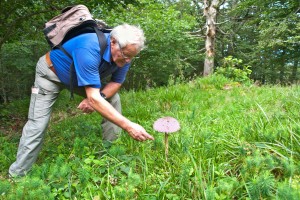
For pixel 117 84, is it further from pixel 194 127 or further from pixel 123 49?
pixel 194 127

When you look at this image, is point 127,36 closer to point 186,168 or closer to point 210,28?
point 186,168

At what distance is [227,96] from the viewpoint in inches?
220

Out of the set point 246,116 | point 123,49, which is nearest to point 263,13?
point 246,116

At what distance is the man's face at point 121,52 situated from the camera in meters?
2.78

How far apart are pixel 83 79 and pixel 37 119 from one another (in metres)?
0.83

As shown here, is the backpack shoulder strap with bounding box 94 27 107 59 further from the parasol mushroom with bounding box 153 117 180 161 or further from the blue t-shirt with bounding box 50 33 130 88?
the parasol mushroom with bounding box 153 117 180 161

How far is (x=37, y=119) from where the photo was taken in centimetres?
304

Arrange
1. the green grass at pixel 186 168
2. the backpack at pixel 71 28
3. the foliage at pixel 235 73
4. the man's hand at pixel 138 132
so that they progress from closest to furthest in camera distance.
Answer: the green grass at pixel 186 168 < the man's hand at pixel 138 132 < the backpack at pixel 71 28 < the foliage at pixel 235 73

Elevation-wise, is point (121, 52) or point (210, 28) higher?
point (121, 52)

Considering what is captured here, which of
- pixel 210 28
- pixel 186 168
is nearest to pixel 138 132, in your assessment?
pixel 186 168

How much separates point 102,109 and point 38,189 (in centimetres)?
86

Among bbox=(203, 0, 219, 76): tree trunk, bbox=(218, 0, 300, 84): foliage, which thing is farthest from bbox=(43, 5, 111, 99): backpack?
bbox=(203, 0, 219, 76): tree trunk

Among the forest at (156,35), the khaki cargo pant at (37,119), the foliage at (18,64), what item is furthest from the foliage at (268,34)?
the foliage at (18,64)

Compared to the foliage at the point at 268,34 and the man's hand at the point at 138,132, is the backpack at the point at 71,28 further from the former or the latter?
the foliage at the point at 268,34
